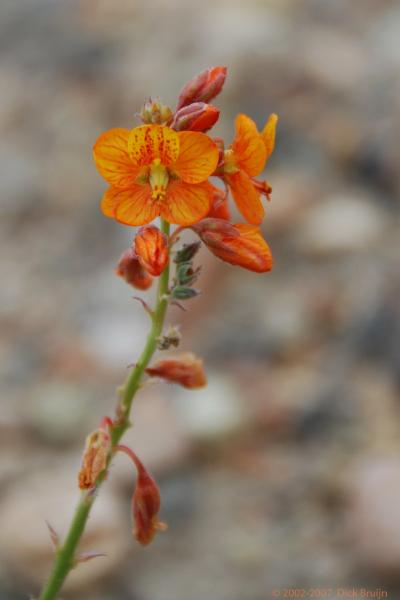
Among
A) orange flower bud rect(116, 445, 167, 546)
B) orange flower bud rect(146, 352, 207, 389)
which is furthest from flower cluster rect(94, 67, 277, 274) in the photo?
orange flower bud rect(116, 445, 167, 546)

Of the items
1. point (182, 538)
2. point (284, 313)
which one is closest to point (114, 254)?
point (284, 313)

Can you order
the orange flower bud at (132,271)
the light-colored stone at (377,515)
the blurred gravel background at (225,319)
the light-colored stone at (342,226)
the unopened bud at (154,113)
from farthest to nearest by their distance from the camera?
the light-colored stone at (342,226), the blurred gravel background at (225,319), the light-colored stone at (377,515), the orange flower bud at (132,271), the unopened bud at (154,113)

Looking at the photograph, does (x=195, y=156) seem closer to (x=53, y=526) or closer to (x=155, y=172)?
(x=155, y=172)

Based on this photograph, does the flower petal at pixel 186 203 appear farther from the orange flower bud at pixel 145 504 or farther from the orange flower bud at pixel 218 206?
the orange flower bud at pixel 145 504

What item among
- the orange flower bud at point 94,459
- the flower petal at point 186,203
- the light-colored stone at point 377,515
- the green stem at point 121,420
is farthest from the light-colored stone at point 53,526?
the flower petal at point 186,203

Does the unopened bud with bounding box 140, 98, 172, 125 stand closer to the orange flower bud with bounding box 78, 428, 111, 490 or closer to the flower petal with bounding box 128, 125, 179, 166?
the flower petal with bounding box 128, 125, 179, 166
